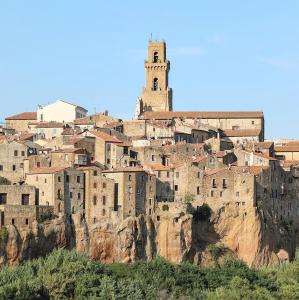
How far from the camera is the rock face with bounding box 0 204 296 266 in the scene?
102250 millimetres

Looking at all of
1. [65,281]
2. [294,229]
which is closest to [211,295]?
[65,281]

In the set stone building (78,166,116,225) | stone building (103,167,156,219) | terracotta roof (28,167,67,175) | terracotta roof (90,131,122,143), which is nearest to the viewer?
terracotta roof (28,167,67,175)

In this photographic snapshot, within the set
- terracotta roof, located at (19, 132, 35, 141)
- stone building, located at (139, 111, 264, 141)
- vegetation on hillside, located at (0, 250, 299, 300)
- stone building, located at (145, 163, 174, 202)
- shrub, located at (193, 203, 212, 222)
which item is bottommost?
vegetation on hillside, located at (0, 250, 299, 300)

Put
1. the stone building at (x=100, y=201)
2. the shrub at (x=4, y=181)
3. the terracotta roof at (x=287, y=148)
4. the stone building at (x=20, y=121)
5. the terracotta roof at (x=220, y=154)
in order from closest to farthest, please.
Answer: the stone building at (x=100, y=201) < the shrub at (x=4, y=181) < the terracotta roof at (x=220, y=154) < the terracotta roof at (x=287, y=148) < the stone building at (x=20, y=121)

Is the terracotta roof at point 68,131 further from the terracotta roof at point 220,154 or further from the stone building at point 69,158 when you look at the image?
the terracotta roof at point 220,154

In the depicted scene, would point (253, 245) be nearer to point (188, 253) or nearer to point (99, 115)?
point (188, 253)

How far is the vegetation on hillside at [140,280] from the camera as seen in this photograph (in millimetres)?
92062

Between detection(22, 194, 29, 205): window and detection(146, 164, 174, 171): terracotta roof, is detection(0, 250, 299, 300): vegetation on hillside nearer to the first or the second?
detection(22, 194, 29, 205): window

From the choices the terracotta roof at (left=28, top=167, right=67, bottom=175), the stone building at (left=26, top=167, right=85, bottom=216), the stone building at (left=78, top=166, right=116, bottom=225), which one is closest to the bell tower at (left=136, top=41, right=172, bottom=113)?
the terracotta roof at (left=28, top=167, right=67, bottom=175)

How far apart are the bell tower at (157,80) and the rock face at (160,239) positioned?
31086 millimetres

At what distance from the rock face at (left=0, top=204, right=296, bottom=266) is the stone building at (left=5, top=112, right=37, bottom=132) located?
28581 mm

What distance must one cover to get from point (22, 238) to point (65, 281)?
9.25 metres

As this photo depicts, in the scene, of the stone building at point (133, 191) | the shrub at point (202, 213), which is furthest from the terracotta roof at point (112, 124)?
the shrub at point (202, 213)

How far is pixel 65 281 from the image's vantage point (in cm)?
9300
